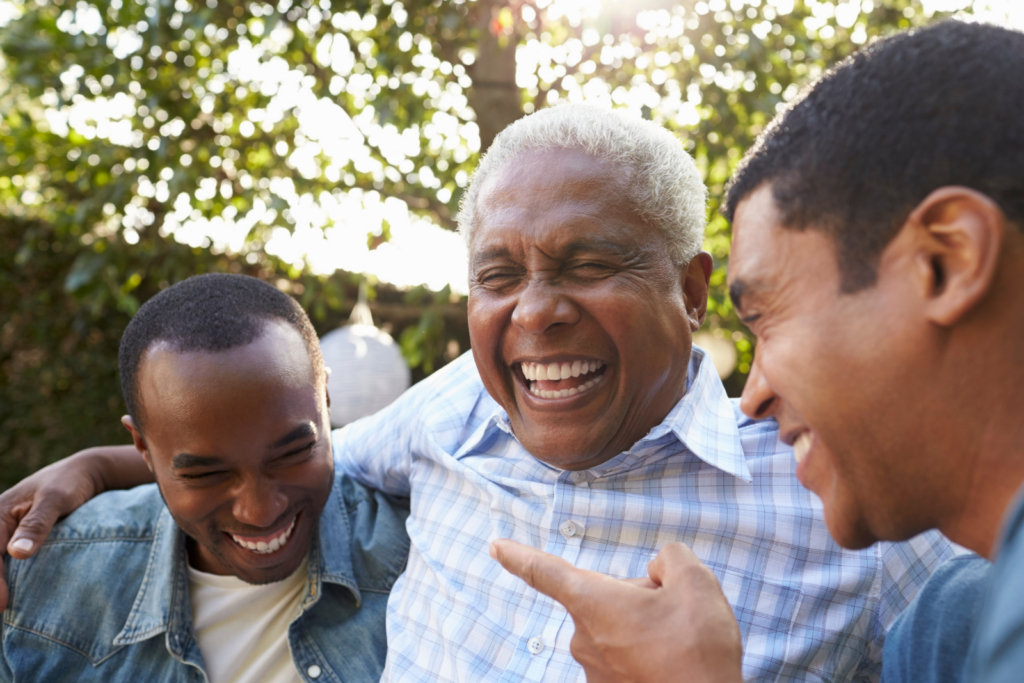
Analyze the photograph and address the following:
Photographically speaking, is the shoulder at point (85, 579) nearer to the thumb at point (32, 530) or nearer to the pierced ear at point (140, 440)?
the thumb at point (32, 530)

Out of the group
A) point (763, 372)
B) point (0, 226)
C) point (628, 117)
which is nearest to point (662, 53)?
point (628, 117)

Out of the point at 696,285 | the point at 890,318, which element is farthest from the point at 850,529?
the point at 696,285

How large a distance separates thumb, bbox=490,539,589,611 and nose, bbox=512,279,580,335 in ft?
2.05

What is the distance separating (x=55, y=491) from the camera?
7.34ft

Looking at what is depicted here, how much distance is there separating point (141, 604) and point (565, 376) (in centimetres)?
146

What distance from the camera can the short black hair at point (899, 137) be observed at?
949 millimetres

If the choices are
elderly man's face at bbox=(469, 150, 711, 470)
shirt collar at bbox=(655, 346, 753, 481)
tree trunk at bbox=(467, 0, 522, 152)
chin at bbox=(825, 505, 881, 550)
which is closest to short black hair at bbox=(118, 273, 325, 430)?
elderly man's face at bbox=(469, 150, 711, 470)

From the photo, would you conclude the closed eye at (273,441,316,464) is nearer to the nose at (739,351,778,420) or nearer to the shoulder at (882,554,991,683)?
the nose at (739,351,778,420)

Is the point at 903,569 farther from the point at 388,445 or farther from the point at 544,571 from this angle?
the point at 388,445

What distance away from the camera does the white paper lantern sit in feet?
15.5

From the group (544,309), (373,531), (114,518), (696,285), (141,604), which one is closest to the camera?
(544,309)

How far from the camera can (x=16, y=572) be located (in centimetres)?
213

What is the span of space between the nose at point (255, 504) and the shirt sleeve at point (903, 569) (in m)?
1.60

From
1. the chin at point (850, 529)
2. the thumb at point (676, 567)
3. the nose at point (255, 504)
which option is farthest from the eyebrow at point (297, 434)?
the chin at point (850, 529)
